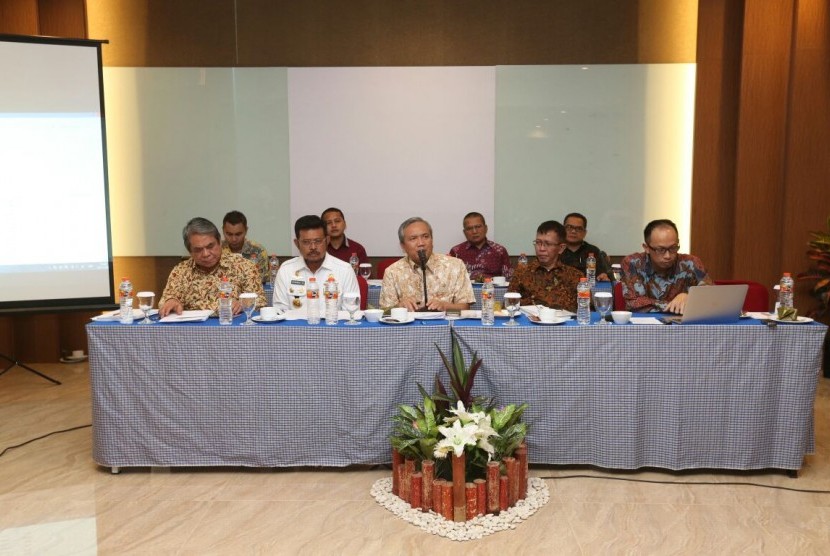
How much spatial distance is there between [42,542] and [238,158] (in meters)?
4.29

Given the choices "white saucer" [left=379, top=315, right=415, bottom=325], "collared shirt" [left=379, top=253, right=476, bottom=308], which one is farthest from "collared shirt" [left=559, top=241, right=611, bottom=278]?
"white saucer" [left=379, top=315, right=415, bottom=325]

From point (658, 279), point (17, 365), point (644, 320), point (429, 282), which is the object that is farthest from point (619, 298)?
point (17, 365)

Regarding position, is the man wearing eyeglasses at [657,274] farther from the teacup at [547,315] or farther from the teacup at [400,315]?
the teacup at [400,315]

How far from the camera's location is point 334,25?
6.58 m

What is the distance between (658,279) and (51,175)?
3.93m

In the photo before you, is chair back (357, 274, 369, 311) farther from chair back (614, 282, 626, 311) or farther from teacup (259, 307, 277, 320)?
chair back (614, 282, 626, 311)

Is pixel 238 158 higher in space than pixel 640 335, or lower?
higher

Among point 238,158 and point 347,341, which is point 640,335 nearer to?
point 347,341

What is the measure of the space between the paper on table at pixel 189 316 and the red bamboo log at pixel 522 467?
1602mm

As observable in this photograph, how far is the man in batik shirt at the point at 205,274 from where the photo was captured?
13.1 ft

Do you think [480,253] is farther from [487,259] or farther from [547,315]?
[547,315]

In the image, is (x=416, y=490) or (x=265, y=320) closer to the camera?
(x=416, y=490)

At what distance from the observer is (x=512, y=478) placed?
3164 millimetres

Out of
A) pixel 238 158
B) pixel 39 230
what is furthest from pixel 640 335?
pixel 238 158
